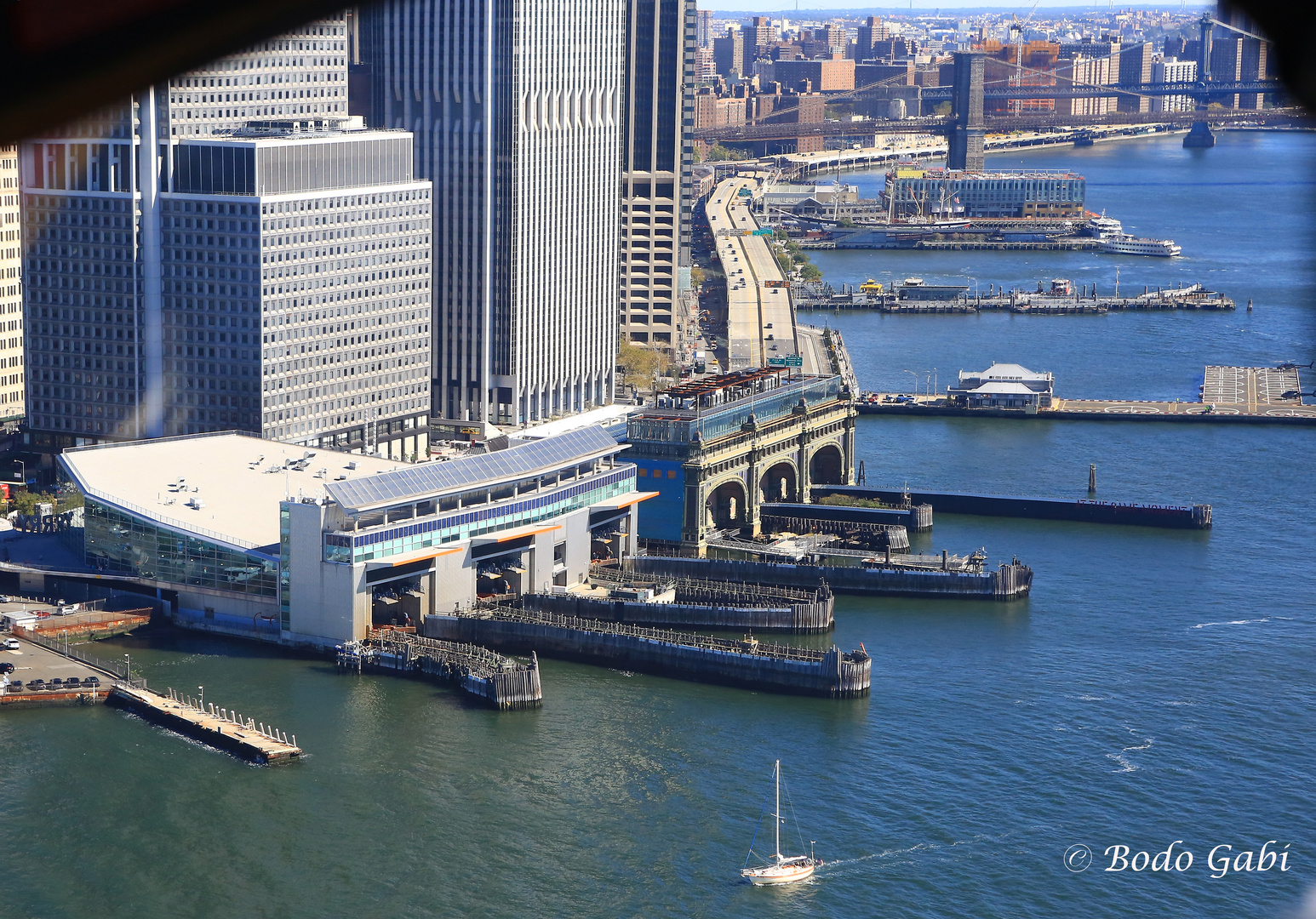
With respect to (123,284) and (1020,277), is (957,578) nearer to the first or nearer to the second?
(123,284)

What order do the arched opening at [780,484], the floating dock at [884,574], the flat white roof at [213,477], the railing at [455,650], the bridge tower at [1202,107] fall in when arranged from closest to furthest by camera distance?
the railing at [455,650]
the flat white roof at [213,477]
the floating dock at [884,574]
the arched opening at [780,484]
the bridge tower at [1202,107]

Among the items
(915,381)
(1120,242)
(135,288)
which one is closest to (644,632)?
(135,288)

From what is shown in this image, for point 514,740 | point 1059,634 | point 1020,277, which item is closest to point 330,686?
point 514,740

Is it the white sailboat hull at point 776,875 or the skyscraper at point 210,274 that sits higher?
the skyscraper at point 210,274

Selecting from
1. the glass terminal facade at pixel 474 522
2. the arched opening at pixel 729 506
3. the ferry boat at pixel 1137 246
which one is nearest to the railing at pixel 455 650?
the glass terminal facade at pixel 474 522

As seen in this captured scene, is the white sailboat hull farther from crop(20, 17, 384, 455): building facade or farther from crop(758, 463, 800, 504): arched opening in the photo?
crop(20, 17, 384, 455): building facade

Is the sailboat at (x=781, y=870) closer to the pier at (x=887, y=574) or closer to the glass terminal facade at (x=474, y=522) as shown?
the glass terminal facade at (x=474, y=522)
